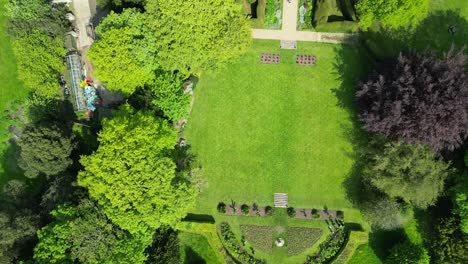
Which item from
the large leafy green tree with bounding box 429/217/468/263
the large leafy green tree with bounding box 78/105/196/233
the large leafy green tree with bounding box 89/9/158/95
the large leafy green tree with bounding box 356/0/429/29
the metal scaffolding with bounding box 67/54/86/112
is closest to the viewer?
the large leafy green tree with bounding box 78/105/196/233

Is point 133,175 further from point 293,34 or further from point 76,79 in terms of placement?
point 293,34

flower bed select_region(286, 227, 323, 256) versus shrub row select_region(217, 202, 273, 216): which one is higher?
shrub row select_region(217, 202, 273, 216)

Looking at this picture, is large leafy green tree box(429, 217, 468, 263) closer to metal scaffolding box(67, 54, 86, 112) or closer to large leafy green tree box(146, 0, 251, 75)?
large leafy green tree box(146, 0, 251, 75)

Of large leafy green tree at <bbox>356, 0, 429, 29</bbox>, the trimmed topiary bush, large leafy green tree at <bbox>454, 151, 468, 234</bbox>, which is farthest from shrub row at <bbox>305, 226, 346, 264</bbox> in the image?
large leafy green tree at <bbox>356, 0, 429, 29</bbox>

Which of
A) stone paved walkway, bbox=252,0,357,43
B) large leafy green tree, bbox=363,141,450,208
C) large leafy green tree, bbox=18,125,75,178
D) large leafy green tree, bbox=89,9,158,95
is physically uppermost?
stone paved walkway, bbox=252,0,357,43

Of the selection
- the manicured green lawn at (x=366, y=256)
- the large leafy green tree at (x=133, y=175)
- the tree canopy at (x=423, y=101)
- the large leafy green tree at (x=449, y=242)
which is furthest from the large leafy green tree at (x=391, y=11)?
the manicured green lawn at (x=366, y=256)

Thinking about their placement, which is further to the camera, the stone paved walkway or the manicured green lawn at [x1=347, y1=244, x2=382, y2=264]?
the stone paved walkway

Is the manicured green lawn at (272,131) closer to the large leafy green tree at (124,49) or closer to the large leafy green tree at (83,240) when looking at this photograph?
the large leafy green tree at (124,49)
